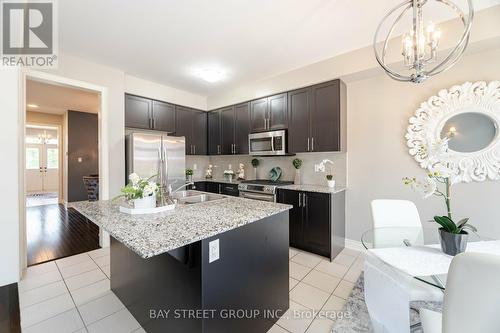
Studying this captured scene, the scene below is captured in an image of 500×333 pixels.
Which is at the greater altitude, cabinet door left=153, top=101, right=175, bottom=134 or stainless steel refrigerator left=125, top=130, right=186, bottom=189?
cabinet door left=153, top=101, right=175, bottom=134

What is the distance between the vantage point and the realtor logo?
1972 mm

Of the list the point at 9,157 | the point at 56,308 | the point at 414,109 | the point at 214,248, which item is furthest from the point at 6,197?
the point at 414,109

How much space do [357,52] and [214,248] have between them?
293 centimetres

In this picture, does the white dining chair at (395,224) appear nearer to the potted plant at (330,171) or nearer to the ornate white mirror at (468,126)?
the ornate white mirror at (468,126)

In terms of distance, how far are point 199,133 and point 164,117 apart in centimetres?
81

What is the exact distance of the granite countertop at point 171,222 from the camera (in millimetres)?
1026

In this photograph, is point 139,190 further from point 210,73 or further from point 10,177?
point 210,73

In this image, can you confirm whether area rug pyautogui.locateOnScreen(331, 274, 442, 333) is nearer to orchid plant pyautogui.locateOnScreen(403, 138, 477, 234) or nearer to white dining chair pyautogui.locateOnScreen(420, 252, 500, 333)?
orchid plant pyautogui.locateOnScreen(403, 138, 477, 234)

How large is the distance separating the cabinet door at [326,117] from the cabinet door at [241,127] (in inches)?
51.1

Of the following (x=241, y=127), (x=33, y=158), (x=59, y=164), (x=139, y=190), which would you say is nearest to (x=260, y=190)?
(x=241, y=127)

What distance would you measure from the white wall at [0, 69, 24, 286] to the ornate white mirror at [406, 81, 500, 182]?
172 inches

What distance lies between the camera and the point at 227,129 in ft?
14.4

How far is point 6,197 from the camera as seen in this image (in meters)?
2.26

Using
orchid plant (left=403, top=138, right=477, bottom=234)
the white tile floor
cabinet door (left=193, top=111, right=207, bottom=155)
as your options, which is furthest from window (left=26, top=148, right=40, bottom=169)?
orchid plant (left=403, top=138, right=477, bottom=234)
